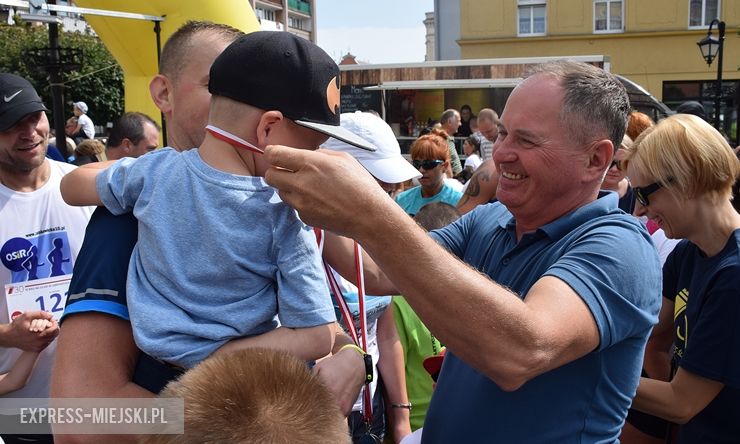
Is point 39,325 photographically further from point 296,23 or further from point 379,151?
point 296,23

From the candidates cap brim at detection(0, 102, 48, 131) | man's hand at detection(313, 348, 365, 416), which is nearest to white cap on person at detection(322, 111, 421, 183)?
cap brim at detection(0, 102, 48, 131)

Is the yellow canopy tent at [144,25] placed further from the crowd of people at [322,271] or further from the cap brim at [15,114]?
the crowd of people at [322,271]

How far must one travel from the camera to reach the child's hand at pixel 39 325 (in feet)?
8.39

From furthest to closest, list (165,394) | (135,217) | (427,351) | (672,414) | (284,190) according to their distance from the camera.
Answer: (427,351)
(672,414)
(135,217)
(284,190)
(165,394)

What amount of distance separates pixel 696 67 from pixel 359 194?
93.8ft

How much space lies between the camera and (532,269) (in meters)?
1.76

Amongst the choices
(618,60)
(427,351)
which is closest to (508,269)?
(427,351)

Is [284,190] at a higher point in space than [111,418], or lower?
higher

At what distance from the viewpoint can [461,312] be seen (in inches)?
51.1

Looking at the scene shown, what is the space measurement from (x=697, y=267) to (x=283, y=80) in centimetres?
186

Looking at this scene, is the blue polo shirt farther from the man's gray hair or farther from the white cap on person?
the white cap on person

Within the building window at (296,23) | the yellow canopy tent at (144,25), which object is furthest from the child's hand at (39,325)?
the building window at (296,23)

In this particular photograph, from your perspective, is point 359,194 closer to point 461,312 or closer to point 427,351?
point 461,312

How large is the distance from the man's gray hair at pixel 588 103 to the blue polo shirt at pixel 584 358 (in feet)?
0.65
